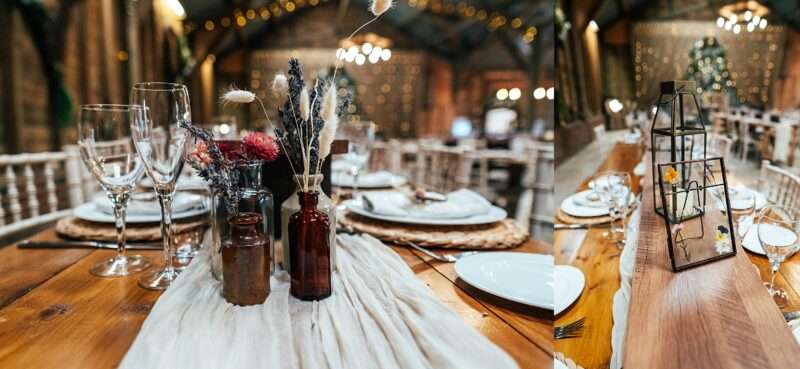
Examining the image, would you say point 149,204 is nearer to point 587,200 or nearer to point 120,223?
point 120,223

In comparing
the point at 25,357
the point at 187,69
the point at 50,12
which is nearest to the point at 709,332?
the point at 25,357

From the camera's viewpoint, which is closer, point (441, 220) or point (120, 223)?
point (120, 223)

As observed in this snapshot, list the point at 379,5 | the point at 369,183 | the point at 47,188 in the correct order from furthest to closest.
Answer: the point at 47,188
the point at 369,183
the point at 379,5

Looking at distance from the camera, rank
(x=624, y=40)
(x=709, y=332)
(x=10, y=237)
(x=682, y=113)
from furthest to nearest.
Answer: (x=10, y=237), (x=624, y=40), (x=682, y=113), (x=709, y=332)

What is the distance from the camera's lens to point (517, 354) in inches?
19.9

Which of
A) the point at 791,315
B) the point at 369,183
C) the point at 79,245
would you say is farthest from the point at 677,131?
the point at 369,183

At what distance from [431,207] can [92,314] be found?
27.2 inches

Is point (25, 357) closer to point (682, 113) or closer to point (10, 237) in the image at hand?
point (682, 113)

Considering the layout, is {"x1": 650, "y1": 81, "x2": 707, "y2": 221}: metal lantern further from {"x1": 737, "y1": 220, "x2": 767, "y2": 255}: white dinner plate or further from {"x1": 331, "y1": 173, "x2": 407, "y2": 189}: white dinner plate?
{"x1": 331, "y1": 173, "x2": 407, "y2": 189}: white dinner plate

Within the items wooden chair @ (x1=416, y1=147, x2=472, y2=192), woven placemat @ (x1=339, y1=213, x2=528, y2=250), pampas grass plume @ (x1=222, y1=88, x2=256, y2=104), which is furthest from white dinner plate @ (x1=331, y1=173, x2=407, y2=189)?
wooden chair @ (x1=416, y1=147, x2=472, y2=192)

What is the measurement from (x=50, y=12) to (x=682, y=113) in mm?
4686

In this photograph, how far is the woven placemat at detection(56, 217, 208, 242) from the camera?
1016mm

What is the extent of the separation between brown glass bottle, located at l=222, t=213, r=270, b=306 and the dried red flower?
96mm

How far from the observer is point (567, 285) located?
20.3 inches
